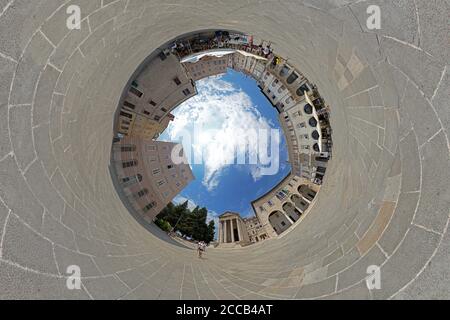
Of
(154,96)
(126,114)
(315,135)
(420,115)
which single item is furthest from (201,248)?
(420,115)

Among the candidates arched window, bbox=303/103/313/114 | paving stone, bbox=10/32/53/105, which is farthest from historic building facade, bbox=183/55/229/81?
paving stone, bbox=10/32/53/105

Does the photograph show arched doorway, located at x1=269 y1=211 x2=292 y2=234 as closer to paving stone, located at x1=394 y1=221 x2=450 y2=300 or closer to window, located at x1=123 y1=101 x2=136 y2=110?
paving stone, located at x1=394 y1=221 x2=450 y2=300

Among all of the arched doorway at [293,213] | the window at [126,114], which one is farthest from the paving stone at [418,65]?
the window at [126,114]

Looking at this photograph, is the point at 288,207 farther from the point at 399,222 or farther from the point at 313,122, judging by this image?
the point at 399,222

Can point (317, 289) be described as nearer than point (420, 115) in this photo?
No

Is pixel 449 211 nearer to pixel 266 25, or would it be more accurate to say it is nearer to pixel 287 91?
pixel 266 25
